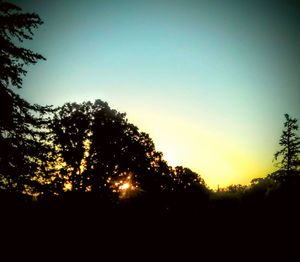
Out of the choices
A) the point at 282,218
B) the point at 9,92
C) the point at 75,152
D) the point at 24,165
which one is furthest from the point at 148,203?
the point at 75,152

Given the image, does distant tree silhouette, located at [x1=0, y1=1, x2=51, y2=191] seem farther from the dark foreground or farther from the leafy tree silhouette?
the leafy tree silhouette

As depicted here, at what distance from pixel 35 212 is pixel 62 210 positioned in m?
1.45

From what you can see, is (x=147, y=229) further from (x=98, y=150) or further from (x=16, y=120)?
(x=98, y=150)

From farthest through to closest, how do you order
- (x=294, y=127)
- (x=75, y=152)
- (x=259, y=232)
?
(x=294, y=127)
(x=75, y=152)
(x=259, y=232)

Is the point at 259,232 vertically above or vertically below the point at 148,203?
below

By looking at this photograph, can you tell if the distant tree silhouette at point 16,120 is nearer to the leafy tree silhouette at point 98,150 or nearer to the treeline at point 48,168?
the treeline at point 48,168

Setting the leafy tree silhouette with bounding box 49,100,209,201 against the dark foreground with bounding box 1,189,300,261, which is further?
the leafy tree silhouette with bounding box 49,100,209,201

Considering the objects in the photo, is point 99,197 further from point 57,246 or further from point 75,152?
point 75,152

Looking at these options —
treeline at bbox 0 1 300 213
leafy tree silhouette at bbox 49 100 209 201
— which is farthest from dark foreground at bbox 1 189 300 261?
leafy tree silhouette at bbox 49 100 209 201

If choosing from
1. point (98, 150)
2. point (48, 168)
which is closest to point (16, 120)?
point (48, 168)

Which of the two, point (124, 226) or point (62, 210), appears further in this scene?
point (62, 210)

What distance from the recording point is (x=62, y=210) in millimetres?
13898

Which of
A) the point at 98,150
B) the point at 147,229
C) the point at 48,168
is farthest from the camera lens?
the point at 98,150

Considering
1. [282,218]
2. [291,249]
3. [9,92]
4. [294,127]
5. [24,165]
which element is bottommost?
[291,249]
